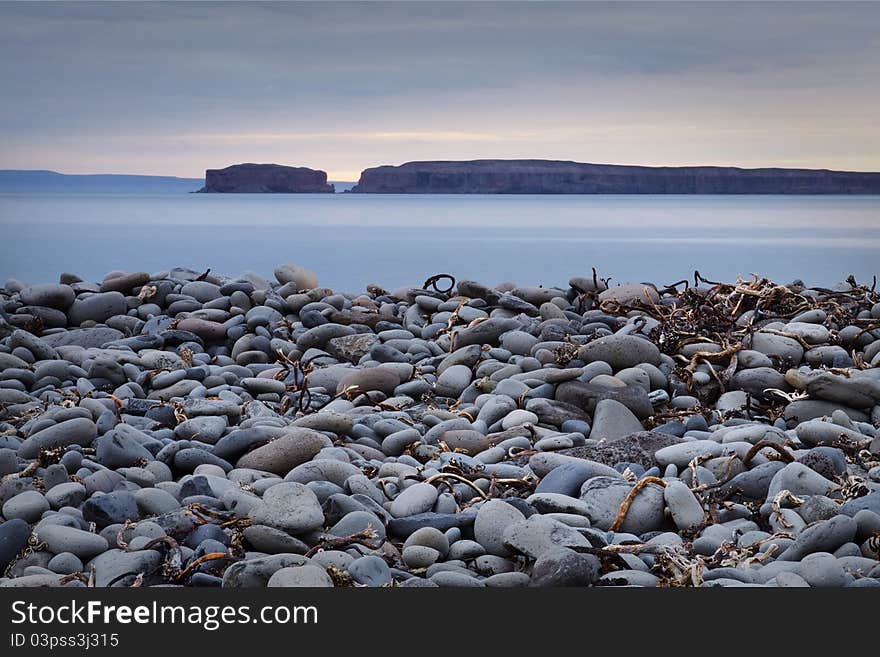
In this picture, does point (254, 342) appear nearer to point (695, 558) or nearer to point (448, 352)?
point (448, 352)

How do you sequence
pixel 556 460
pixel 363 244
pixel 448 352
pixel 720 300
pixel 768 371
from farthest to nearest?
pixel 363 244 < pixel 720 300 < pixel 448 352 < pixel 768 371 < pixel 556 460

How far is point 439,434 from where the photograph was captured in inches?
177

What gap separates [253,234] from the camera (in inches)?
820

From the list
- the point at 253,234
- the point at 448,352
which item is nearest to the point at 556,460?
the point at 448,352

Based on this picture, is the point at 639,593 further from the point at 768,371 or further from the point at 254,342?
the point at 254,342

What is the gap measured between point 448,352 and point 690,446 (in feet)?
7.59

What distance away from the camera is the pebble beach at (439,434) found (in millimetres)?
2996

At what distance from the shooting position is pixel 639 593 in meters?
2.78

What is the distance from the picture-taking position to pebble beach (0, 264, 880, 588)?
3.00 m

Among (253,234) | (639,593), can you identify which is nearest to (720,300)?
(639,593)

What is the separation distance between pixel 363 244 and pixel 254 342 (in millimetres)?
11367

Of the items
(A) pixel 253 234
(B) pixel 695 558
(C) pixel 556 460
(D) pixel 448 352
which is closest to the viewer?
(B) pixel 695 558

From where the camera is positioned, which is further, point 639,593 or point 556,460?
point 556,460

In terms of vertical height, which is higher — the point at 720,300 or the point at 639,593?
the point at 720,300
